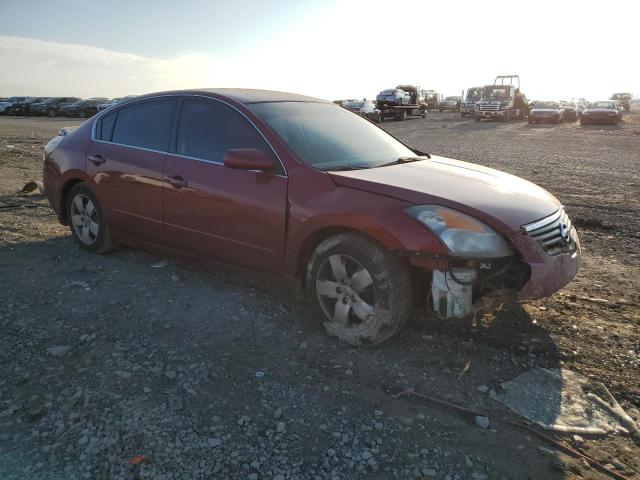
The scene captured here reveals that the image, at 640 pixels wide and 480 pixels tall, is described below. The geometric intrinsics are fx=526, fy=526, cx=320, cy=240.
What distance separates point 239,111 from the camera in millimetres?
4152

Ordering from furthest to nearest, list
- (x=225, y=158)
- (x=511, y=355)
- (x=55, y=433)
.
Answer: (x=225, y=158), (x=511, y=355), (x=55, y=433)

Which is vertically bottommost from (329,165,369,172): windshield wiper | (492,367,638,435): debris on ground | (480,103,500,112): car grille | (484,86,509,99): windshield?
(492,367,638,435): debris on ground

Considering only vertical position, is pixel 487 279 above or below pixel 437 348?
above

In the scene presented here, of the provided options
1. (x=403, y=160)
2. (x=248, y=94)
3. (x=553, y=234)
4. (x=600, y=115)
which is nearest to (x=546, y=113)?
(x=600, y=115)

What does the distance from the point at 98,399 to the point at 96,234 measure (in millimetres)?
2734

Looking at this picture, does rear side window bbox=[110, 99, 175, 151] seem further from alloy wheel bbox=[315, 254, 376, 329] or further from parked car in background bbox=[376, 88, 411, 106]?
parked car in background bbox=[376, 88, 411, 106]

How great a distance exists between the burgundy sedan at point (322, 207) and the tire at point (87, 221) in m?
0.03

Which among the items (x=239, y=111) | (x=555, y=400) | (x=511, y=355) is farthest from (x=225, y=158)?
(x=555, y=400)

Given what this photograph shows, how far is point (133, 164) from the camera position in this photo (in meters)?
4.72

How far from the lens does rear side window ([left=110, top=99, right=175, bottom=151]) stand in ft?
15.2

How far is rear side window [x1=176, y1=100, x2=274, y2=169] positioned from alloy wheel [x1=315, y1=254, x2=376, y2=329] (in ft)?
3.43

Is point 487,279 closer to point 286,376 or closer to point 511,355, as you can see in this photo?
point 511,355

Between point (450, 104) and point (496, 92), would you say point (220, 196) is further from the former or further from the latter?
point (450, 104)

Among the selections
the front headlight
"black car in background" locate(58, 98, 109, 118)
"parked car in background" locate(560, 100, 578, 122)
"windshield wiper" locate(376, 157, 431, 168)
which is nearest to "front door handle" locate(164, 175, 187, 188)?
"windshield wiper" locate(376, 157, 431, 168)
